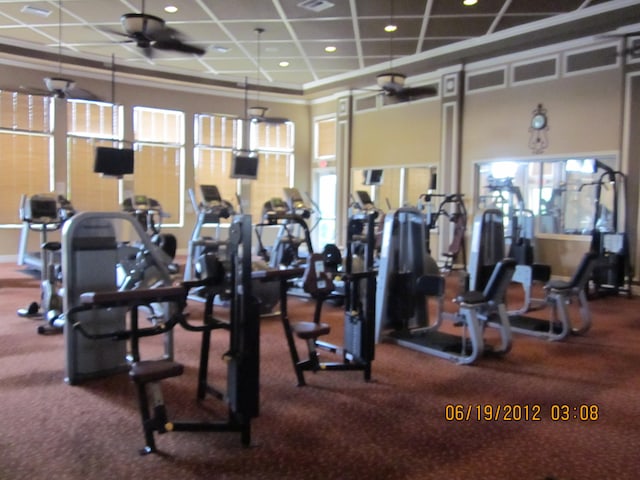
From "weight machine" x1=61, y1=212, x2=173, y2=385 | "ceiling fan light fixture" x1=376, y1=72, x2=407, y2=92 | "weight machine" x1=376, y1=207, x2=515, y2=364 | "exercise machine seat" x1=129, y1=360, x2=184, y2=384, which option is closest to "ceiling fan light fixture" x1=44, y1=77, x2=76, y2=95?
"ceiling fan light fixture" x1=376, y1=72, x2=407, y2=92

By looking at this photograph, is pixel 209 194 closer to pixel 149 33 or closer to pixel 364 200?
pixel 364 200

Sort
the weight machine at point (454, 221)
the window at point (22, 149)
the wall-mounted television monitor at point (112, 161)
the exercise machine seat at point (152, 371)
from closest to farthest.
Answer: the exercise machine seat at point (152, 371), the wall-mounted television monitor at point (112, 161), the weight machine at point (454, 221), the window at point (22, 149)

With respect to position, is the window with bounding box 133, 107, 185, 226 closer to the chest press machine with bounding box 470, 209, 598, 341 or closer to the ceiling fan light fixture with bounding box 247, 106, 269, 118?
the ceiling fan light fixture with bounding box 247, 106, 269, 118

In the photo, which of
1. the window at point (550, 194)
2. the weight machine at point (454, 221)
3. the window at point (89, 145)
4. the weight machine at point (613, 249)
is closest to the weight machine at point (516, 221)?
the window at point (550, 194)

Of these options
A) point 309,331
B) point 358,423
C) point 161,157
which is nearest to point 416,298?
point 309,331

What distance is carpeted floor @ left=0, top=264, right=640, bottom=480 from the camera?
267 cm

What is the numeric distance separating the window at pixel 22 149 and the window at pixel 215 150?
10.3ft

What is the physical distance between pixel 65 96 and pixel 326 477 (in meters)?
9.13

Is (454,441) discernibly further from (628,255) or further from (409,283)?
(628,255)

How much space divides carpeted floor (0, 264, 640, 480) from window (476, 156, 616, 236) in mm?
4725

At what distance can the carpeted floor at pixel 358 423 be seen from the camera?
267 centimetres

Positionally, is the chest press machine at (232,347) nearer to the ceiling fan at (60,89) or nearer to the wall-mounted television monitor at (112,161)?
the wall-mounted television monitor at (112,161)

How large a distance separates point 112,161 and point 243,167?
2.46m

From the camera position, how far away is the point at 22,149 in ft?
34.7
